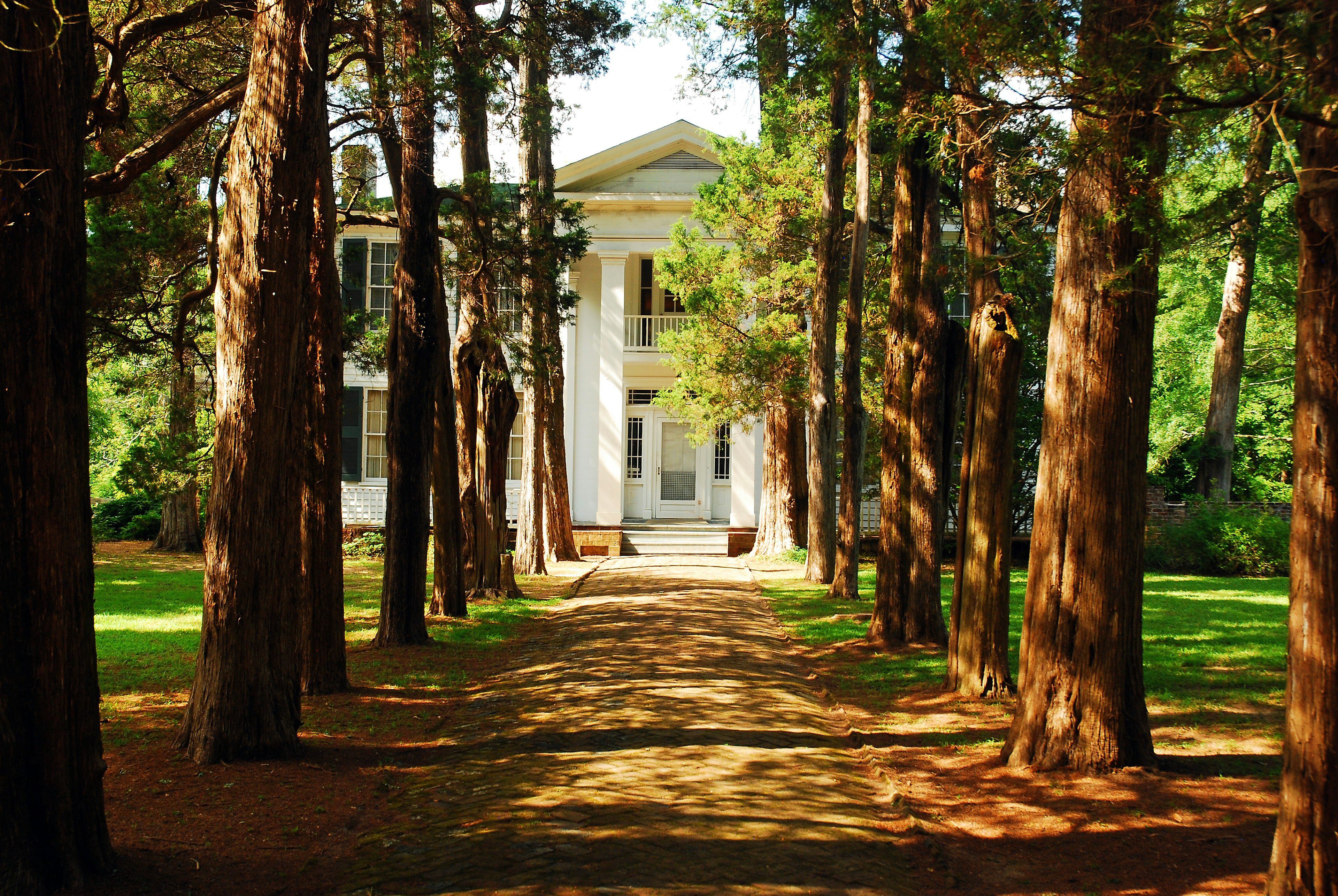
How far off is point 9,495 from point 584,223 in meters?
23.5

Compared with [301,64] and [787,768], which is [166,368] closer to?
[301,64]

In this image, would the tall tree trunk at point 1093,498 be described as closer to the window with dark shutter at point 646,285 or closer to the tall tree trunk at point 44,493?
the tall tree trunk at point 44,493

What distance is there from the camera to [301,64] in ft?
22.3

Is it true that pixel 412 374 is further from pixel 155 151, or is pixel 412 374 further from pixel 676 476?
pixel 676 476

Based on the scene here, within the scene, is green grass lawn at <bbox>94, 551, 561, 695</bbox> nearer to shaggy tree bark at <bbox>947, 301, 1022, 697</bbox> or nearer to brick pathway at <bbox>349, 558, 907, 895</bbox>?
brick pathway at <bbox>349, 558, 907, 895</bbox>

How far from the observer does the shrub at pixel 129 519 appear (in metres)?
26.0

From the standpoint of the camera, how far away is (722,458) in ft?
91.7

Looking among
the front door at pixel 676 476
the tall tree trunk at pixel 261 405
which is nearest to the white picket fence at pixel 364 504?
the front door at pixel 676 476

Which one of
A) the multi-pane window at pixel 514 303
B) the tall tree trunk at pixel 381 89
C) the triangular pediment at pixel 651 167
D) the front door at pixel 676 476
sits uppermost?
the triangular pediment at pixel 651 167

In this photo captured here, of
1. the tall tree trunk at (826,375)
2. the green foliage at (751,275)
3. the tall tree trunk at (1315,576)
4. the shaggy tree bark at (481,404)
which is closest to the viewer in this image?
the tall tree trunk at (1315,576)

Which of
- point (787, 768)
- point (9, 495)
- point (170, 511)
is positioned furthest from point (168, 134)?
point (170, 511)

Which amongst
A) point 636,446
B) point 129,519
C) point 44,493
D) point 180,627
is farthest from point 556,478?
point 44,493

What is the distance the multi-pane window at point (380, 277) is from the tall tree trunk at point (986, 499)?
19.5 meters

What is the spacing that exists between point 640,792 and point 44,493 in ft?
11.2
